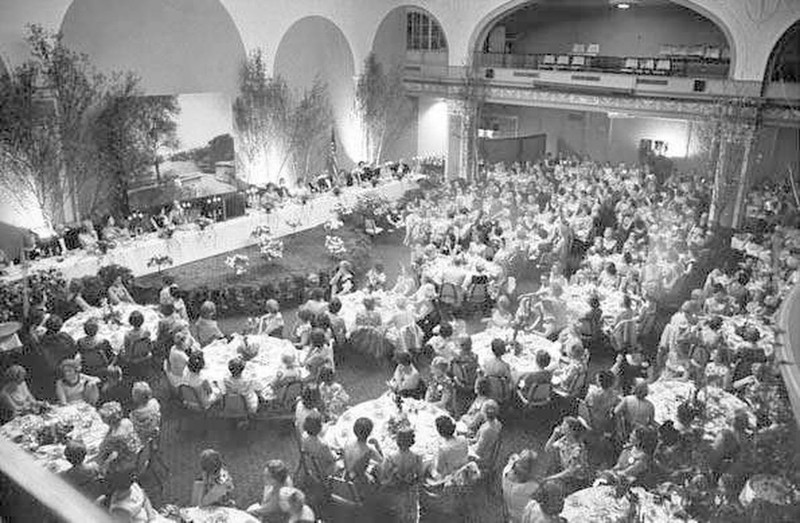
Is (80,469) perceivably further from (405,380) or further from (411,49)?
(411,49)

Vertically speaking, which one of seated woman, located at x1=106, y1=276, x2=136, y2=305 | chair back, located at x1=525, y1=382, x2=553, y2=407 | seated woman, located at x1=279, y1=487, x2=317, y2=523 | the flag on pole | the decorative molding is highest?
the decorative molding

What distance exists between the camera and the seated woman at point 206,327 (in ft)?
29.7

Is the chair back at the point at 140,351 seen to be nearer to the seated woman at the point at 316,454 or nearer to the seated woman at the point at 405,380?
the seated woman at the point at 316,454

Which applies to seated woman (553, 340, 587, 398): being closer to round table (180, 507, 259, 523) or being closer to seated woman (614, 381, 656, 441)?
seated woman (614, 381, 656, 441)

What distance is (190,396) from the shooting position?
7570 millimetres

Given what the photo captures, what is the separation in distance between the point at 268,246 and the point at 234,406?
665cm

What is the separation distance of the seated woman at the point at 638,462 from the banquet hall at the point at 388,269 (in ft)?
0.18

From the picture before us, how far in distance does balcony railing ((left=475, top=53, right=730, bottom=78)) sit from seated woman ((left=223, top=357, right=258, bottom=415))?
16193 millimetres

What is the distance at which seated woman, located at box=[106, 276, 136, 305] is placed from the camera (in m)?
9.99

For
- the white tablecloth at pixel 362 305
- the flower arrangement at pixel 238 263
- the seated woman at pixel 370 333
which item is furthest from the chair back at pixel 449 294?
the flower arrangement at pixel 238 263

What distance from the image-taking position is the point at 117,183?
15.6m

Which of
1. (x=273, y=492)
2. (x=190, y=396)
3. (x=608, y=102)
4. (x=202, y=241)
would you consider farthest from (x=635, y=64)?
(x=273, y=492)

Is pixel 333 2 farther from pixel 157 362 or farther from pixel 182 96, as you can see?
pixel 157 362

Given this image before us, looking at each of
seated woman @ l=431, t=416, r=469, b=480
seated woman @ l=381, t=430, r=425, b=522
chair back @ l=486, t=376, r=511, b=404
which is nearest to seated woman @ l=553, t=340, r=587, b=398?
chair back @ l=486, t=376, r=511, b=404
